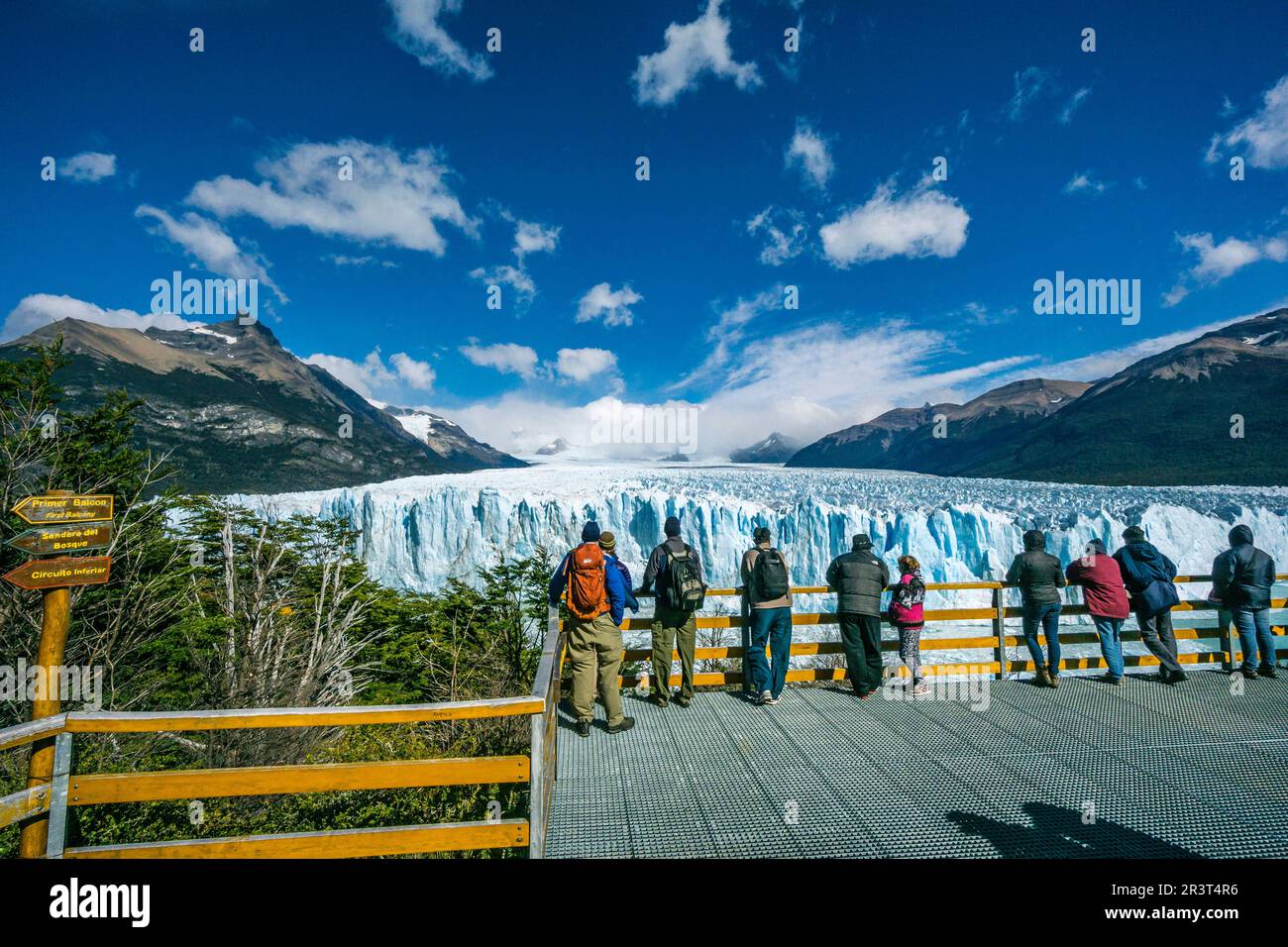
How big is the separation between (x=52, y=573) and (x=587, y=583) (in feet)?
9.21

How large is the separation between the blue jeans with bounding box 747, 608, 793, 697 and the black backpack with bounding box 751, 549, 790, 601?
0.15 metres

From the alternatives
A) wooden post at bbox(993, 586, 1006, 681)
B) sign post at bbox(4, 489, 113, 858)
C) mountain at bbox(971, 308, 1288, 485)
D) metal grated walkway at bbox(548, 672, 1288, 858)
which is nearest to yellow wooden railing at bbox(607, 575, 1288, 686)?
wooden post at bbox(993, 586, 1006, 681)

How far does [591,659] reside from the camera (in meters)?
4.24

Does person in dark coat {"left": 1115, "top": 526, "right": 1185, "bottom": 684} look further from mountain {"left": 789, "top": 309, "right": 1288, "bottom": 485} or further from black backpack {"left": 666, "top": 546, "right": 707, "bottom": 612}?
mountain {"left": 789, "top": 309, "right": 1288, "bottom": 485}

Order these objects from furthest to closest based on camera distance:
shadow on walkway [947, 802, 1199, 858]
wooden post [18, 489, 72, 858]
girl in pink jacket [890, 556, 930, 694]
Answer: girl in pink jacket [890, 556, 930, 694] < shadow on walkway [947, 802, 1199, 858] < wooden post [18, 489, 72, 858]

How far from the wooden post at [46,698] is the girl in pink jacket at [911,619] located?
5.69 metres

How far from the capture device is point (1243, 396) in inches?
2427

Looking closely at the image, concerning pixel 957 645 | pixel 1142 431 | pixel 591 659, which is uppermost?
pixel 1142 431

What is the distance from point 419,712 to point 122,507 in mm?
7408

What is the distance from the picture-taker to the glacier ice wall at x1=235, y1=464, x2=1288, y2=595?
60.0 ft

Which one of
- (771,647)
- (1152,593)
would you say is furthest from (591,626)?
(1152,593)
